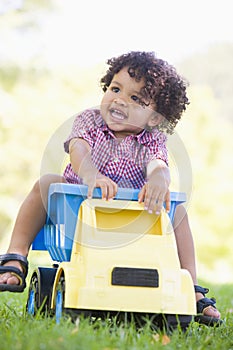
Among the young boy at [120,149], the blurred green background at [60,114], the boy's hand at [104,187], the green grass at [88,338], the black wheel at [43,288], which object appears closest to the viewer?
the green grass at [88,338]

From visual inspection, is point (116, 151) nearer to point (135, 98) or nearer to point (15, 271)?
point (135, 98)

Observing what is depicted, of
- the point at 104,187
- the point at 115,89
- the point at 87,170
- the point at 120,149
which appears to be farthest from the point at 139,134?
the point at 104,187

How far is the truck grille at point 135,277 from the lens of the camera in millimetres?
2047

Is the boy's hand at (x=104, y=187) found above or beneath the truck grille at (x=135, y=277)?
above

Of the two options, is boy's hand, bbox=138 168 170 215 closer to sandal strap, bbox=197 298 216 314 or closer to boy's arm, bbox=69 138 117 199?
boy's arm, bbox=69 138 117 199

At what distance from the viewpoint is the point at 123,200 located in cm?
224

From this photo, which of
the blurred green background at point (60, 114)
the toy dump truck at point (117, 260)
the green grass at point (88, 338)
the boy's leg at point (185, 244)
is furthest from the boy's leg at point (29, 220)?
the blurred green background at point (60, 114)

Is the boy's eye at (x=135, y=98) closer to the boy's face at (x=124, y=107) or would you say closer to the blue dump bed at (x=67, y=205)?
the boy's face at (x=124, y=107)

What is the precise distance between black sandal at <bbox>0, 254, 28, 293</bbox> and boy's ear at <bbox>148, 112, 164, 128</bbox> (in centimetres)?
79

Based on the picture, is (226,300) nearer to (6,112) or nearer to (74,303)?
(74,303)

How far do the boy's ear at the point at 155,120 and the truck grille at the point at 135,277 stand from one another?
0.86 metres

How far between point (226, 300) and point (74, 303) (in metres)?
2.66

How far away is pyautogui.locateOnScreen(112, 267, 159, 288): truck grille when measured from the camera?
6.72 feet

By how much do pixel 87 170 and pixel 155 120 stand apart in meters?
0.55
